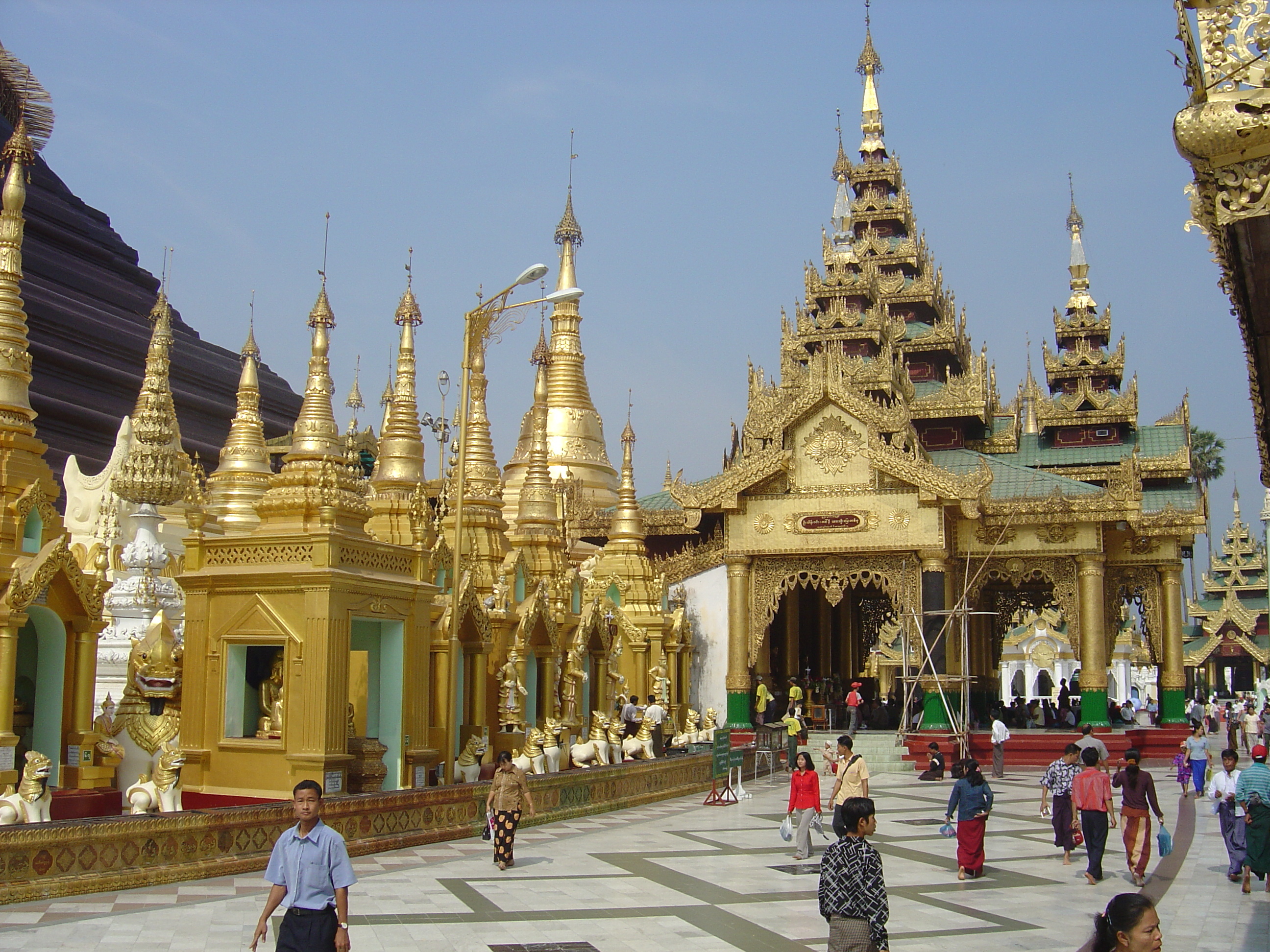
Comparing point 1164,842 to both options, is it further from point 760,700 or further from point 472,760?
point 760,700

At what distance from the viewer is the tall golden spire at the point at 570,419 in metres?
35.0

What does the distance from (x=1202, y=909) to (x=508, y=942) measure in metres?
5.93

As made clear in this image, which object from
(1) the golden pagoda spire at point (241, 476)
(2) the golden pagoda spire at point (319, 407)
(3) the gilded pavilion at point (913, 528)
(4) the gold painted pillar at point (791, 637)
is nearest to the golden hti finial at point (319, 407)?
(2) the golden pagoda spire at point (319, 407)

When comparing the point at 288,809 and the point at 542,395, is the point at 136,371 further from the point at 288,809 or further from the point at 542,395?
the point at 288,809

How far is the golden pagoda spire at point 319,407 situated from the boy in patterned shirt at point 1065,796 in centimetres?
823

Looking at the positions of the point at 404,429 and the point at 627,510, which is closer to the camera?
the point at 404,429

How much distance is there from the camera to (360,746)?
1355 centimetres

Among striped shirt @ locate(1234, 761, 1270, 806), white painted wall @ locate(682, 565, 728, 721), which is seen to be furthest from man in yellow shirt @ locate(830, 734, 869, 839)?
white painted wall @ locate(682, 565, 728, 721)

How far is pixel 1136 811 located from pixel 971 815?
5.08 feet

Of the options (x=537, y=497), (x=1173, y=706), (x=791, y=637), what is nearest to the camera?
(x=537, y=497)

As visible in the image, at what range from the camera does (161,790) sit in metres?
11.2

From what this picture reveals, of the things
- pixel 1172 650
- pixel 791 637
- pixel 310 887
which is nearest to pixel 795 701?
pixel 791 637

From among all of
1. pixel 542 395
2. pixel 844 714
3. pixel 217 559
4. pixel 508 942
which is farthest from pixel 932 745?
pixel 508 942

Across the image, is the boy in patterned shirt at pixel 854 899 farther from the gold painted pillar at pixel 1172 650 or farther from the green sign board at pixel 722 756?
the gold painted pillar at pixel 1172 650
